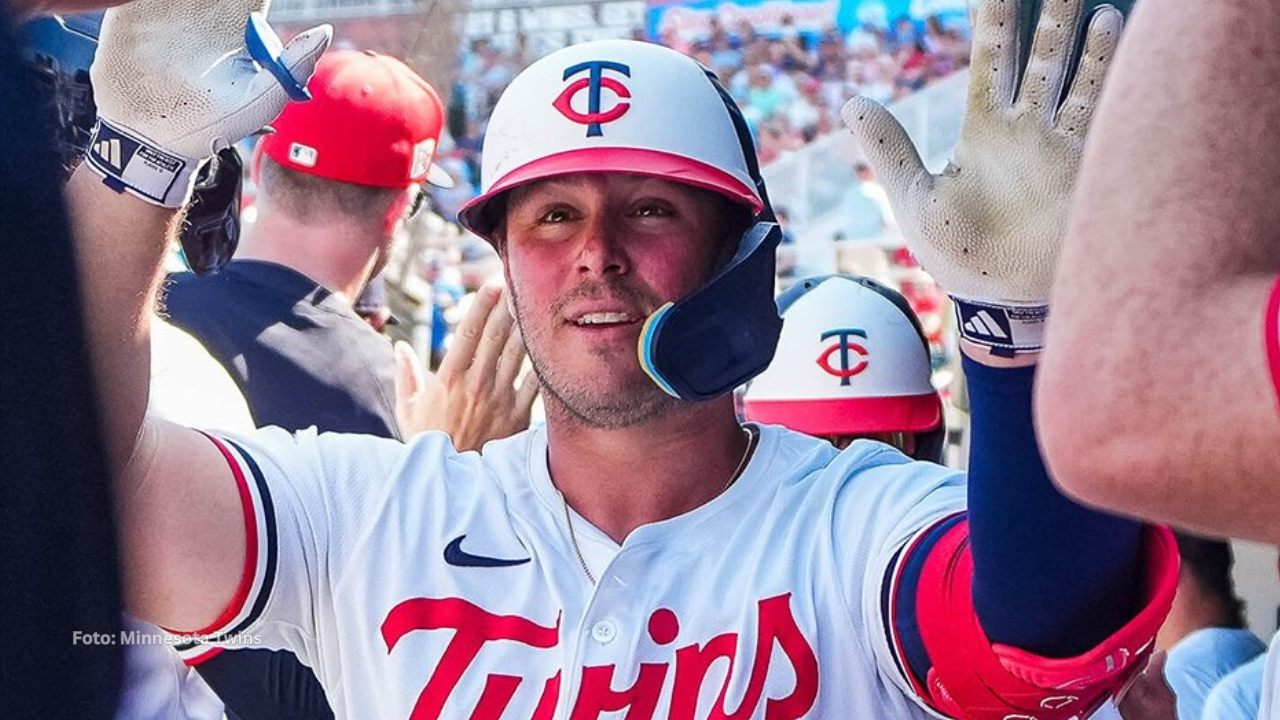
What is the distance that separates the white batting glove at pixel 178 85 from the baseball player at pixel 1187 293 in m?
1.30

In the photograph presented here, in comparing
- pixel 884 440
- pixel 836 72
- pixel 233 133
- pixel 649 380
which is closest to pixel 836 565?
pixel 649 380

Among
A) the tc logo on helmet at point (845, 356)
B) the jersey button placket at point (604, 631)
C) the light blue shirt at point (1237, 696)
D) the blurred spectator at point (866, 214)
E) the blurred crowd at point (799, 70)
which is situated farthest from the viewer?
the blurred crowd at point (799, 70)

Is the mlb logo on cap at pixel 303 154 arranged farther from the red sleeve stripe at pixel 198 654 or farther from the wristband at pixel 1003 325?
the wristband at pixel 1003 325

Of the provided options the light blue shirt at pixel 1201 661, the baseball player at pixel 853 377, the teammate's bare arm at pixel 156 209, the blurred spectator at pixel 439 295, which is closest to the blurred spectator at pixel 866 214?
the blurred spectator at pixel 439 295

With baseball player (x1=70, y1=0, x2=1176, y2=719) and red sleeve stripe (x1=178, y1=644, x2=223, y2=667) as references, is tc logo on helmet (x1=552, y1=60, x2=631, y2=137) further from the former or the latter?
red sleeve stripe (x1=178, y1=644, x2=223, y2=667)

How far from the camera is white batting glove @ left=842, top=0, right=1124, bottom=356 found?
172cm

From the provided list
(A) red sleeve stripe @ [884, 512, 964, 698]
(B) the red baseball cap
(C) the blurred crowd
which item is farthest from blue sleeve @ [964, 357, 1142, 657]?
(C) the blurred crowd

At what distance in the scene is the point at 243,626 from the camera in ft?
7.51

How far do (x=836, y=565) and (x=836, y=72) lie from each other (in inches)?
616

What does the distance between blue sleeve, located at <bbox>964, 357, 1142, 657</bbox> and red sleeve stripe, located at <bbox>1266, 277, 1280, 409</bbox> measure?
0.97 metres

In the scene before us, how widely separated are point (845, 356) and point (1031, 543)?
1.66m

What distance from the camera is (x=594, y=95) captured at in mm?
2361

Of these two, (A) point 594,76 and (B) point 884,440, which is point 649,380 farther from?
(B) point 884,440

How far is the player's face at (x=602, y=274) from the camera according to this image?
7.63ft
